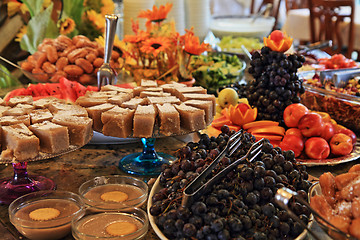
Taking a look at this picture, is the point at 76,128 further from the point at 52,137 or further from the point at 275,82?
the point at 275,82

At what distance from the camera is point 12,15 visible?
2402mm

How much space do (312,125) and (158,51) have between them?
2.21ft

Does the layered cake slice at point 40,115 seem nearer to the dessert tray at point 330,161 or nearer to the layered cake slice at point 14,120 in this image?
the layered cake slice at point 14,120

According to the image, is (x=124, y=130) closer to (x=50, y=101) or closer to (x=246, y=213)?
(x=50, y=101)

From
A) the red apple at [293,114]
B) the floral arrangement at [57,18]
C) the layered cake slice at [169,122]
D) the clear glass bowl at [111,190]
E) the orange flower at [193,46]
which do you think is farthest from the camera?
the floral arrangement at [57,18]

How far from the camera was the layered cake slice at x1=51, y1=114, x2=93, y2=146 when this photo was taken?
1011 millimetres

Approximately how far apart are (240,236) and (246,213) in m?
0.06

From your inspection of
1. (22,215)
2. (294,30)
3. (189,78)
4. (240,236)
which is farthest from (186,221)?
(294,30)

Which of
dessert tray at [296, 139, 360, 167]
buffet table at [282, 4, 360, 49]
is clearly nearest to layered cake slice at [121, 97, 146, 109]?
dessert tray at [296, 139, 360, 167]

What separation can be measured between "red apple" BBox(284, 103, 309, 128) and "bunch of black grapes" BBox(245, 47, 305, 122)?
7 cm

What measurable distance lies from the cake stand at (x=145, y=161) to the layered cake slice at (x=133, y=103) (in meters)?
0.12

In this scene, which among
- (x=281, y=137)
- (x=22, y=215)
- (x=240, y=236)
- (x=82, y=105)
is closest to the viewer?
(x=240, y=236)

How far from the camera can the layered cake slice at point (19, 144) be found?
0.91 meters

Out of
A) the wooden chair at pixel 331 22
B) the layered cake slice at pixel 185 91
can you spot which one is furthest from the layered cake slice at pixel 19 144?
the wooden chair at pixel 331 22
